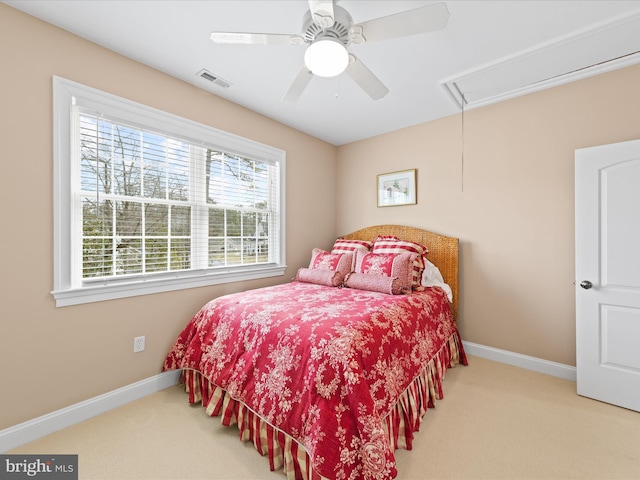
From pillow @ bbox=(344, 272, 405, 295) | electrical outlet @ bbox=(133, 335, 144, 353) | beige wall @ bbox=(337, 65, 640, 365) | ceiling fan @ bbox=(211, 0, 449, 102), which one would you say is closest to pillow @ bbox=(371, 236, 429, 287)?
pillow @ bbox=(344, 272, 405, 295)

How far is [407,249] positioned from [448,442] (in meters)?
1.71

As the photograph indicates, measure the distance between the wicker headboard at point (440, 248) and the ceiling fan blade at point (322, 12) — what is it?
2.39 m

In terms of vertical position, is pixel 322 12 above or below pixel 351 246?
above

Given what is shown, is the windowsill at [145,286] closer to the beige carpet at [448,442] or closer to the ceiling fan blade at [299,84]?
the beige carpet at [448,442]

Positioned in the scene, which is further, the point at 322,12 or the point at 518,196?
the point at 518,196

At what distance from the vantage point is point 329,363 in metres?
1.43

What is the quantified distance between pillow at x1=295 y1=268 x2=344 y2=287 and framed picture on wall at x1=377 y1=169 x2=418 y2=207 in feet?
4.08

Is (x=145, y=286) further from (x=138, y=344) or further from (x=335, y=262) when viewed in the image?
(x=335, y=262)

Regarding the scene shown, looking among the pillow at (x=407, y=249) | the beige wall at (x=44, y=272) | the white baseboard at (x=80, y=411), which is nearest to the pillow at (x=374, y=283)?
the pillow at (x=407, y=249)

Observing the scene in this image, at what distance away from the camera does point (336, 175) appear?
13.6 ft

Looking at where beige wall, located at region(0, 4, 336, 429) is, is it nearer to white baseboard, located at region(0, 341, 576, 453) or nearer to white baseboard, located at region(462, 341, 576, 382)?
white baseboard, located at region(0, 341, 576, 453)

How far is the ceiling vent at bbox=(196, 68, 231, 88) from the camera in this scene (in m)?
2.33

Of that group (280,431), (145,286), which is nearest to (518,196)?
(280,431)

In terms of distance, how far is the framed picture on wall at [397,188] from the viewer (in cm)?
340
